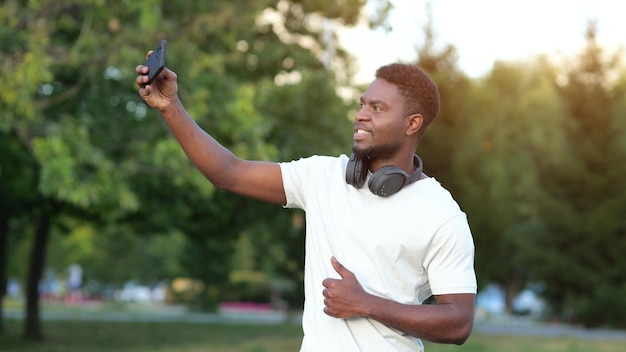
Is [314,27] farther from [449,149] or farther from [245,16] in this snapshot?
[449,149]

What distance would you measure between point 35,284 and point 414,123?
2392 cm

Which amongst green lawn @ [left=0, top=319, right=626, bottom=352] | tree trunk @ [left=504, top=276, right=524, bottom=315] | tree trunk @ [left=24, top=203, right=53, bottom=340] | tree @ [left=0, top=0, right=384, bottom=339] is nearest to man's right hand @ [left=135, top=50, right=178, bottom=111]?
tree @ [left=0, top=0, right=384, bottom=339]

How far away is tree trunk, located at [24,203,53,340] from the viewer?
24.8 metres

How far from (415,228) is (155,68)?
0.98 m

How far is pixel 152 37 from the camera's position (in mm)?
15055

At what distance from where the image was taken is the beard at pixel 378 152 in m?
3.26

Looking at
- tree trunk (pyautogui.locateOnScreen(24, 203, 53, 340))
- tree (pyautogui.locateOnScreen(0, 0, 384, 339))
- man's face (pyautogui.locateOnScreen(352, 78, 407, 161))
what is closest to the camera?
man's face (pyautogui.locateOnScreen(352, 78, 407, 161))

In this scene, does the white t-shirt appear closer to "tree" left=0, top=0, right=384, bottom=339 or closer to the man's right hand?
the man's right hand

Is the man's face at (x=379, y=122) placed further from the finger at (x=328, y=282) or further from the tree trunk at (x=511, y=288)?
the tree trunk at (x=511, y=288)

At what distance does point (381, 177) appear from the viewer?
3164mm

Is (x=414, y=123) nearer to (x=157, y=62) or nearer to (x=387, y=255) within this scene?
(x=387, y=255)

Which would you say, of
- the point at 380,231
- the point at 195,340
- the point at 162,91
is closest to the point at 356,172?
the point at 380,231

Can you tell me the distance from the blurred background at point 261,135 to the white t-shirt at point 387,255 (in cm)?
983

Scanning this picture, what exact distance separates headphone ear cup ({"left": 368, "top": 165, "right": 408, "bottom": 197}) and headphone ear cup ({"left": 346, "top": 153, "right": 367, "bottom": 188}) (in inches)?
2.9
